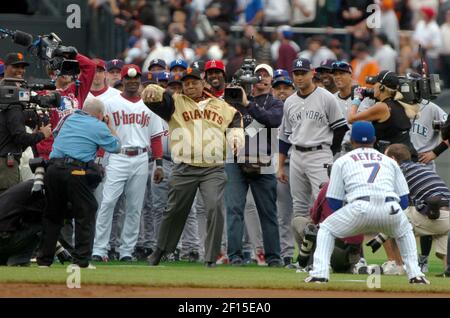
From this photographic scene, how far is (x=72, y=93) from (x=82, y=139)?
77.4 inches

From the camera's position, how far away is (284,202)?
1617 cm

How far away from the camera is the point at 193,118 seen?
47.8ft

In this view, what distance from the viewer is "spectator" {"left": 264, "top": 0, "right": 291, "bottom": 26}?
2311cm

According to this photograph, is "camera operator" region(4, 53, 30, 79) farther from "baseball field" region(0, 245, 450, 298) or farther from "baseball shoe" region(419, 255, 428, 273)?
"baseball shoe" region(419, 255, 428, 273)

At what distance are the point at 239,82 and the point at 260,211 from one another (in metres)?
1.57

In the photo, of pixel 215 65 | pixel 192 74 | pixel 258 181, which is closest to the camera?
pixel 192 74

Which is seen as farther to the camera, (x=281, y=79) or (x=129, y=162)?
(x=281, y=79)

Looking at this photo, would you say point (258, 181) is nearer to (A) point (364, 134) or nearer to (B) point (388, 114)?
(B) point (388, 114)

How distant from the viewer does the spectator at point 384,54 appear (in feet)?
72.7

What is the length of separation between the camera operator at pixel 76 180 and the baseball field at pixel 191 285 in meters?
0.30

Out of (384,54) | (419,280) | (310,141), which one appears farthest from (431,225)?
(384,54)

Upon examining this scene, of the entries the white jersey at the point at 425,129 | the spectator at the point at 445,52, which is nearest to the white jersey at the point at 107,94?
the white jersey at the point at 425,129

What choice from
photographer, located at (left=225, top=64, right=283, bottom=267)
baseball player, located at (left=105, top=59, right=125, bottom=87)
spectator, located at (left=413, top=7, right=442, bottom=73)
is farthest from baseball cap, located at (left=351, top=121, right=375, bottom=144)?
spectator, located at (left=413, top=7, right=442, bottom=73)

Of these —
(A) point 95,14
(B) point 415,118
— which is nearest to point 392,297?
(B) point 415,118
